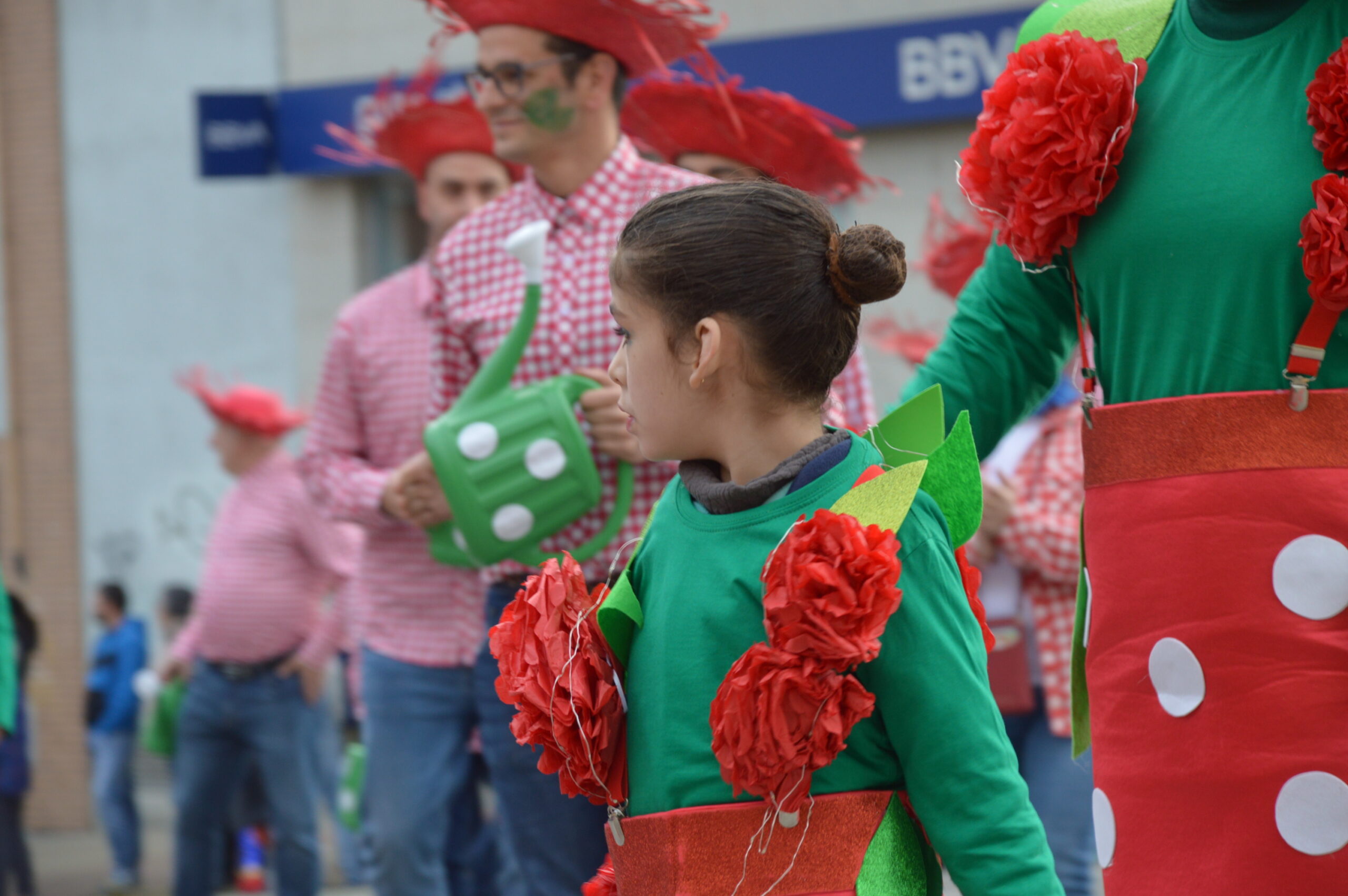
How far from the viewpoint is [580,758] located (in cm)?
176

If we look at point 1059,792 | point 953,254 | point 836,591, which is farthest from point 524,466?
point 953,254

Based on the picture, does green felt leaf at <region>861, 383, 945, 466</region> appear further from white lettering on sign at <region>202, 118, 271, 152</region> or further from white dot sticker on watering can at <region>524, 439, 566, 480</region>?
white lettering on sign at <region>202, 118, 271, 152</region>

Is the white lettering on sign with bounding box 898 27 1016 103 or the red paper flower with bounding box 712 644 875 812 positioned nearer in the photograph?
the red paper flower with bounding box 712 644 875 812

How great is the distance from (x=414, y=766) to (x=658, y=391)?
7.58 ft

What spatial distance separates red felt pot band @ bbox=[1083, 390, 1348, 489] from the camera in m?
1.66

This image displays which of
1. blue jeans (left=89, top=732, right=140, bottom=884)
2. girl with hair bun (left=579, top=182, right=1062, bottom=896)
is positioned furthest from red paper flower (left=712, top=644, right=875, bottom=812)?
blue jeans (left=89, top=732, right=140, bottom=884)

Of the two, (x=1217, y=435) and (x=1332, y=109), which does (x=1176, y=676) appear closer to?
(x=1217, y=435)

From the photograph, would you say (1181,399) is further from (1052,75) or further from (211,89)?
(211,89)

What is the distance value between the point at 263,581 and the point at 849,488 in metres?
4.36

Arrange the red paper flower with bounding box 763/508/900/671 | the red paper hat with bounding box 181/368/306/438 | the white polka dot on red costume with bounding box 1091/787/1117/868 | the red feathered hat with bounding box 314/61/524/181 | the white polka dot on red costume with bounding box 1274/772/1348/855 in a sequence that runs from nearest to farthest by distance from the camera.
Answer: the red paper flower with bounding box 763/508/900/671, the white polka dot on red costume with bounding box 1274/772/1348/855, the white polka dot on red costume with bounding box 1091/787/1117/868, the red feathered hat with bounding box 314/61/524/181, the red paper hat with bounding box 181/368/306/438

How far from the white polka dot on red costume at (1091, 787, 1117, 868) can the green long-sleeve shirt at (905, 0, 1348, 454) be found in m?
0.48

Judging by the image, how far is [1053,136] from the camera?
189 centimetres

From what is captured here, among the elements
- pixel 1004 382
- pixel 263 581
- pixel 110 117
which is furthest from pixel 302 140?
pixel 1004 382

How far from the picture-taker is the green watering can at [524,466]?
9.30 ft
